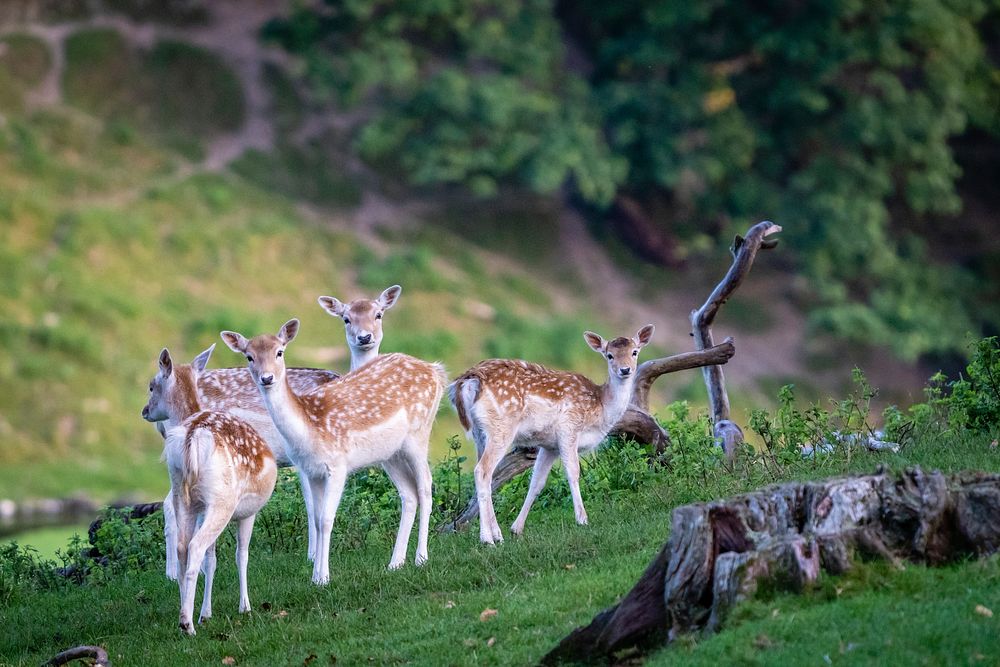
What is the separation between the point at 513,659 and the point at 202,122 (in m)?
21.8

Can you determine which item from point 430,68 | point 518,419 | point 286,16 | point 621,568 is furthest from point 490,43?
point 621,568

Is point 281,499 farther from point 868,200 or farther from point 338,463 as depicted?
point 868,200

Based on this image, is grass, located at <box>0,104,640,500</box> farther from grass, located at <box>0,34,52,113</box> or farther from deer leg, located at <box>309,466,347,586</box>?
deer leg, located at <box>309,466,347,586</box>

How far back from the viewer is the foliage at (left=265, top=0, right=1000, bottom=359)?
26.8 metres

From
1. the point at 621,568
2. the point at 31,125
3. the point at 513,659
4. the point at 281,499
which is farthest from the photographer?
the point at 31,125

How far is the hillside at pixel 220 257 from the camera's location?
21.9m

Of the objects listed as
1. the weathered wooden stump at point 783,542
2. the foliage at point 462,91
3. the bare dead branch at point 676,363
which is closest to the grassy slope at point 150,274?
the foliage at point 462,91

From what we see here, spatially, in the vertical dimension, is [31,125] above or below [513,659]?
above

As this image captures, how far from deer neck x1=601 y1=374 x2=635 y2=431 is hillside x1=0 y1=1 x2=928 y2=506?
39.2ft

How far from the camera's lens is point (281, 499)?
39.2 feet

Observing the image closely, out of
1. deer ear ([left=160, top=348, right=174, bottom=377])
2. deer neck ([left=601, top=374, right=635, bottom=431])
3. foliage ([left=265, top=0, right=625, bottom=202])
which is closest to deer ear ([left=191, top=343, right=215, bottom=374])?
deer ear ([left=160, top=348, right=174, bottom=377])

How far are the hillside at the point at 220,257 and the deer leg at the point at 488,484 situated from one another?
11979mm

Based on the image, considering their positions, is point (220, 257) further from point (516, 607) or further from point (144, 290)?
point (516, 607)

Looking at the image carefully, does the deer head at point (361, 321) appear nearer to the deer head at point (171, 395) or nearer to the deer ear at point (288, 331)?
the deer head at point (171, 395)
